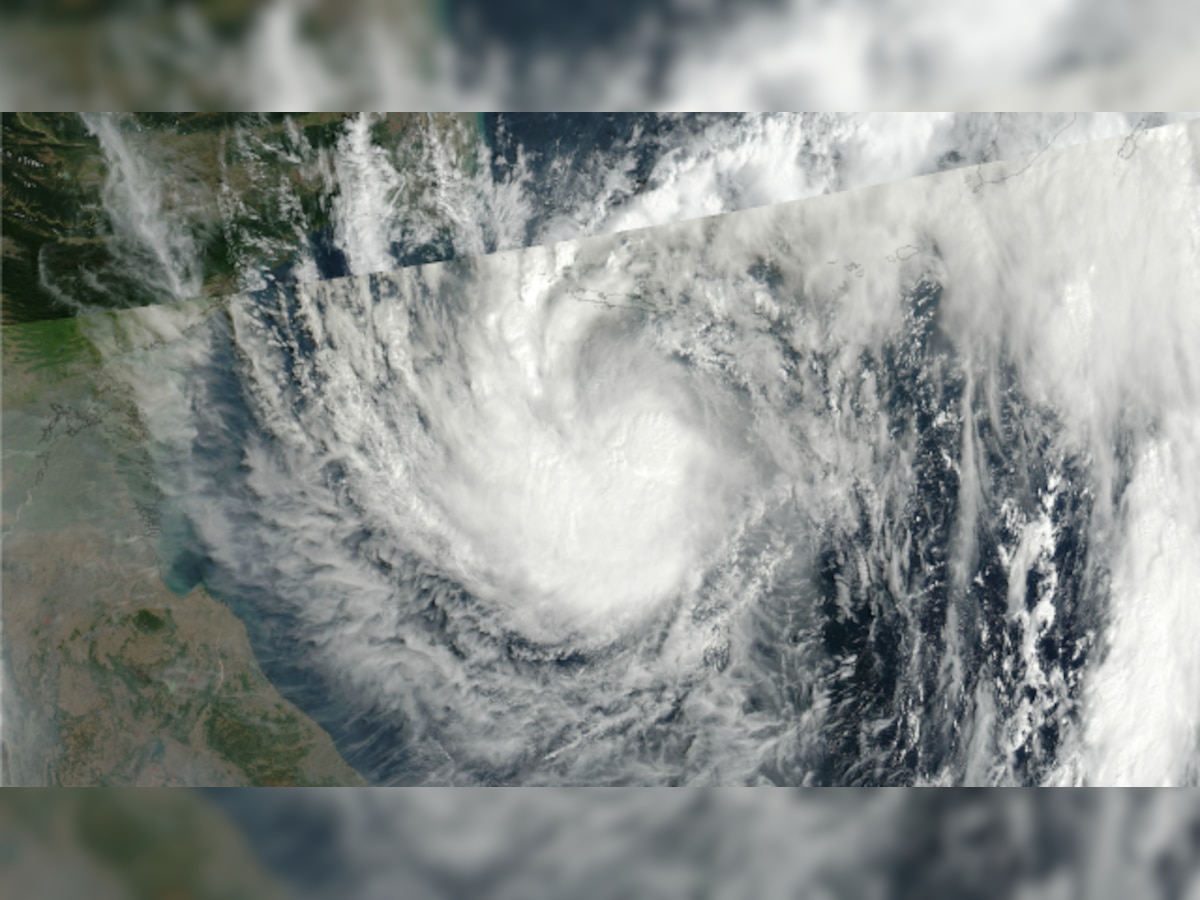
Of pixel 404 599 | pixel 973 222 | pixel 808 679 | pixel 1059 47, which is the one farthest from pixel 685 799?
pixel 1059 47

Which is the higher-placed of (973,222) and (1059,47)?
(1059,47)

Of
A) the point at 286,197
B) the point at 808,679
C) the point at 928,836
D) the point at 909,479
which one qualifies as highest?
the point at 286,197

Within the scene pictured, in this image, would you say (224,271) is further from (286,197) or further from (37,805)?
(37,805)

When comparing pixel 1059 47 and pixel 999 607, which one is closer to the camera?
pixel 1059 47

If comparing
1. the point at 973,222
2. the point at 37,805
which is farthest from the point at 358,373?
the point at 973,222

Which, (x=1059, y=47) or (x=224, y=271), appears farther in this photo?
(x=224, y=271)

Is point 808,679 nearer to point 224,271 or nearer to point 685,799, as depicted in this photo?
point 685,799

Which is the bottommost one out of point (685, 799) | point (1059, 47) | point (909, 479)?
point (685, 799)

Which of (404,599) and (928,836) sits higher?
(404,599)
